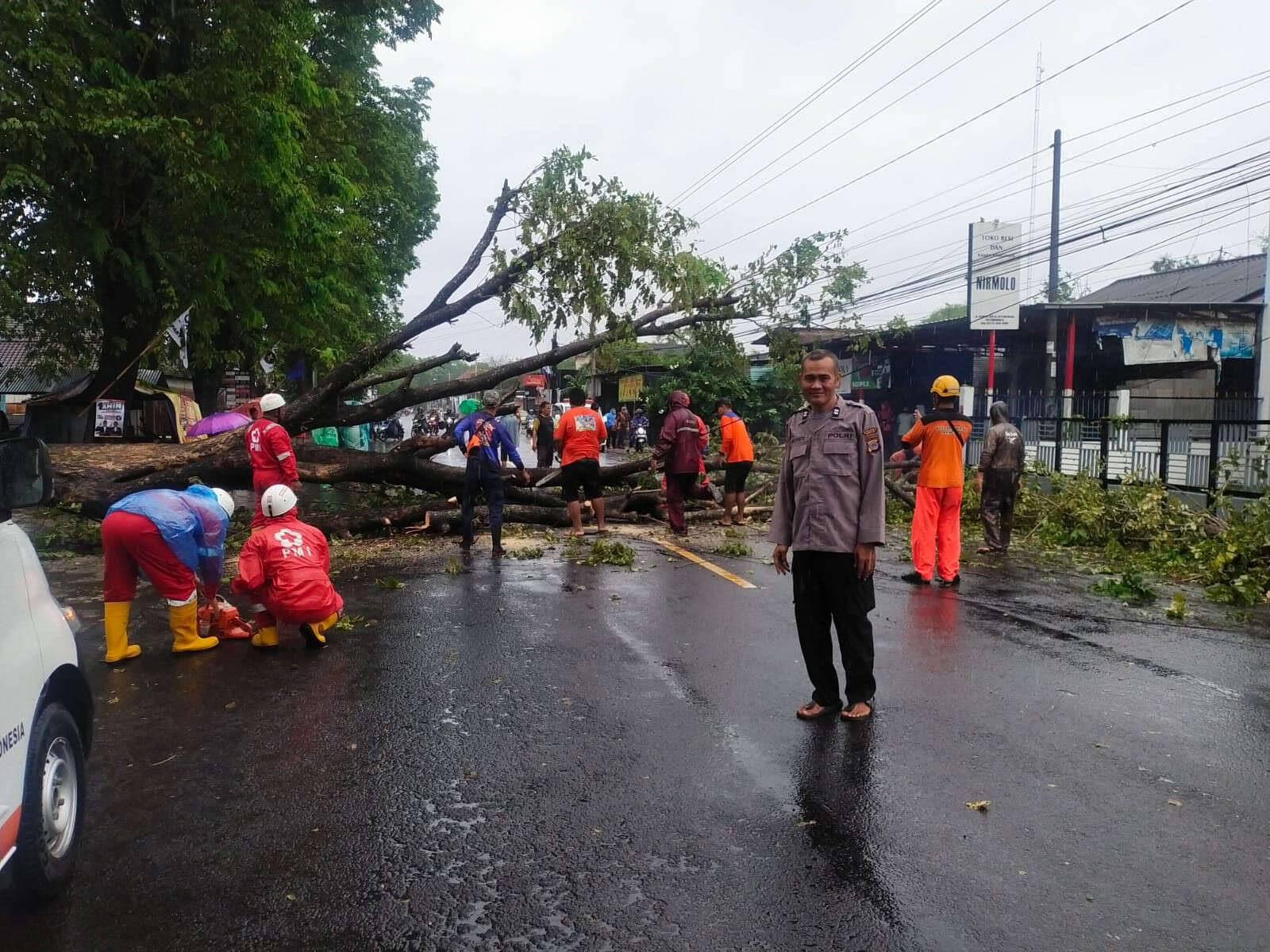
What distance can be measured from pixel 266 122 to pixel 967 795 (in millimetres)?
13749

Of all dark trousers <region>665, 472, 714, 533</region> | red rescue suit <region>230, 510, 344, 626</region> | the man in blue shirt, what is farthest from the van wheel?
dark trousers <region>665, 472, 714, 533</region>

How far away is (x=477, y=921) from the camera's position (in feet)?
9.76

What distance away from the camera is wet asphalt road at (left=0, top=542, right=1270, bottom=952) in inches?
117

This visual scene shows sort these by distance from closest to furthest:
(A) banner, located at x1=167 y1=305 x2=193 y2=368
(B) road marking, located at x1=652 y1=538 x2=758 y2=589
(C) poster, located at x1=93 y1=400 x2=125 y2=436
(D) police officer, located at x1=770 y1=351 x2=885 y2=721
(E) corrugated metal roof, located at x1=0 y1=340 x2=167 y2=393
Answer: (D) police officer, located at x1=770 y1=351 x2=885 y2=721, (B) road marking, located at x1=652 y1=538 x2=758 y2=589, (C) poster, located at x1=93 y1=400 x2=125 y2=436, (A) banner, located at x1=167 y1=305 x2=193 y2=368, (E) corrugated metal roof, located at x1=0 y1=340 x2=167 y2=393

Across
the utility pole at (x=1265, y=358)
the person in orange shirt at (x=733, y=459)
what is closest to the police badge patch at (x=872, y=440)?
the person in orange shirt at (x=733, y=459)

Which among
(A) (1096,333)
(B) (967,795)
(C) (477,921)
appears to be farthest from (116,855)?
(A) (1096,333)

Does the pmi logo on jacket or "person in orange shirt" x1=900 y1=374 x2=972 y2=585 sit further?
"person in orange shirt" x1=900 y1=374 x2=972 y2=585

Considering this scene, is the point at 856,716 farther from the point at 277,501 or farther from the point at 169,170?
the point at 169,170

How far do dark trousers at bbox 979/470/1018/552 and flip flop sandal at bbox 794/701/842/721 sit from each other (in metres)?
6.72

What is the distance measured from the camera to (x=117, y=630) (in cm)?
621

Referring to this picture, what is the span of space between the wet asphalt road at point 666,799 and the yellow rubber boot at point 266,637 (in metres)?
0.11

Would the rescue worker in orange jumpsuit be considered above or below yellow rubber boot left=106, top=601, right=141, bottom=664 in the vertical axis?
above

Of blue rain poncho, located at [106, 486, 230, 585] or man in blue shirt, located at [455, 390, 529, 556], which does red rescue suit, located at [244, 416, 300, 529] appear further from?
man in blue shirt, located at [455, 390, 529, 556]

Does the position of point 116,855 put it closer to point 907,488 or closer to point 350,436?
point 907,488
